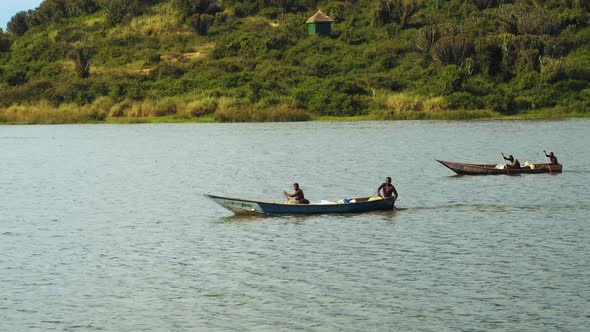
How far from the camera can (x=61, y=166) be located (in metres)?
57.7

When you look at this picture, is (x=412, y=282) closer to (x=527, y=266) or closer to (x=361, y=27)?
(x=527, y=266)

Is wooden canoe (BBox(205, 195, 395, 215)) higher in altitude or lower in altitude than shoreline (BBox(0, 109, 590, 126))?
lower

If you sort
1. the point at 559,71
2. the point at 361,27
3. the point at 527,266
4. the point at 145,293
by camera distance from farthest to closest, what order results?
the point at 361,27, the point at 559,71, the point at 527,266, the point at 145,293

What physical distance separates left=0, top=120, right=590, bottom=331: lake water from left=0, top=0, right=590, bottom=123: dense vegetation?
2365cm

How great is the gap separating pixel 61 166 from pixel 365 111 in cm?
3072

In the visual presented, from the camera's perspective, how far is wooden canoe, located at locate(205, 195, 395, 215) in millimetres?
32562

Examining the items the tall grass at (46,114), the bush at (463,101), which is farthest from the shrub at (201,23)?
the bush at (463,101)

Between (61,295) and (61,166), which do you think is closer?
(61,295)

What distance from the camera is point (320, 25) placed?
321 ft

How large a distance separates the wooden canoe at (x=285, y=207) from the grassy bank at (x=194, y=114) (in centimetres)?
4614

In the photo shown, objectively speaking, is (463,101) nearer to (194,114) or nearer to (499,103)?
(499,103)

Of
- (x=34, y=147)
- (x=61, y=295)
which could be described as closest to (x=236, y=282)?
(x=61, y=295)

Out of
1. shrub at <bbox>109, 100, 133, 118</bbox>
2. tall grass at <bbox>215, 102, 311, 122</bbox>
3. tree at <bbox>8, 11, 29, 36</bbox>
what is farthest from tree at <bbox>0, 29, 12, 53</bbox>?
tall grass at <bbox>215, 102, 311, 122</bbox>

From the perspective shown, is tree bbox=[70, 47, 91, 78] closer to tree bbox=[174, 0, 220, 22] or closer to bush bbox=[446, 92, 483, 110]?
tree bbox=[174, 0, 220, 22]
